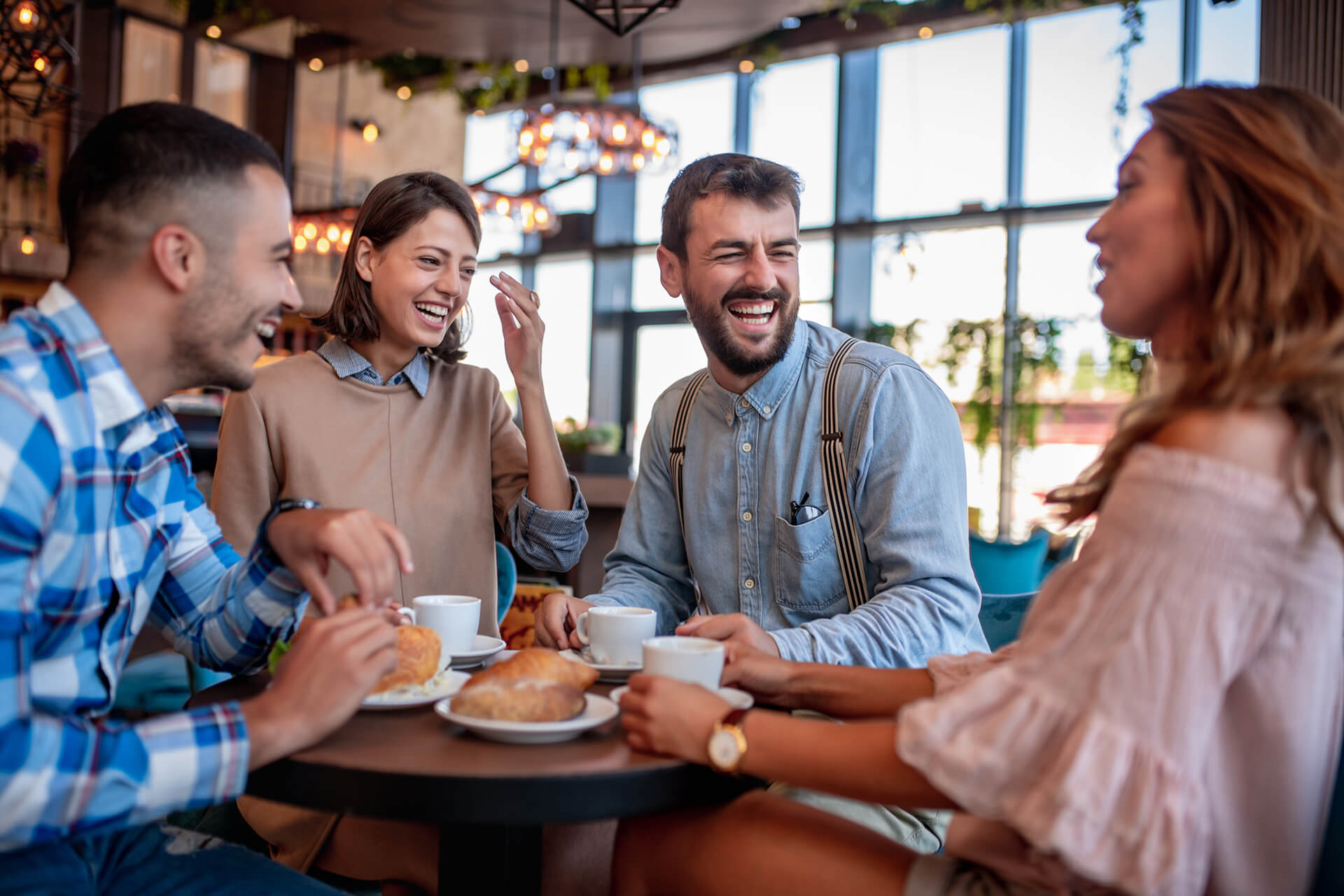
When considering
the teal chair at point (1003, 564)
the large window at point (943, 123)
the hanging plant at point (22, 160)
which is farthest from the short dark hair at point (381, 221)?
the hanging plant at point (22, 160)

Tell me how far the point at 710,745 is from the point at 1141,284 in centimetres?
72

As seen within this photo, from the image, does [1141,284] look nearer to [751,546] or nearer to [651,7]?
[751,546]

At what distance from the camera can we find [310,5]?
7613 mm

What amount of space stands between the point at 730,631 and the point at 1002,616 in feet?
2.76

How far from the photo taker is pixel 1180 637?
0.96 meters

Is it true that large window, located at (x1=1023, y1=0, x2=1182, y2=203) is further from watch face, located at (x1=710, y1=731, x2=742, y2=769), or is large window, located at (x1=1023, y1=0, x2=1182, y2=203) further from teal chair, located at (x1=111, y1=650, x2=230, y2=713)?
watch face, located at (x1=710, y1=731, x2=742, y2=769)

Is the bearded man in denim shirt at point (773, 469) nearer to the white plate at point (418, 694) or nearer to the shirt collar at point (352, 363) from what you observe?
the white plate at point (418, 694)

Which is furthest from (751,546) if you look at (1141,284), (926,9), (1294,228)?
(926,9)

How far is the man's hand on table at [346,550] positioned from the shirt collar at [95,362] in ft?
0.82

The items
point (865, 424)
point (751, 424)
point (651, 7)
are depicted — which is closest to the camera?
point (865, 424)

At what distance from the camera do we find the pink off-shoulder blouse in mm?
957

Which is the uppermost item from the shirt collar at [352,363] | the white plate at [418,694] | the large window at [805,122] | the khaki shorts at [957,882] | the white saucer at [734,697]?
the large window at [805,122]

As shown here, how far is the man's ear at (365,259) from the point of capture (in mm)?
2240

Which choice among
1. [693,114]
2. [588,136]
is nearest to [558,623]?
[588,136]
